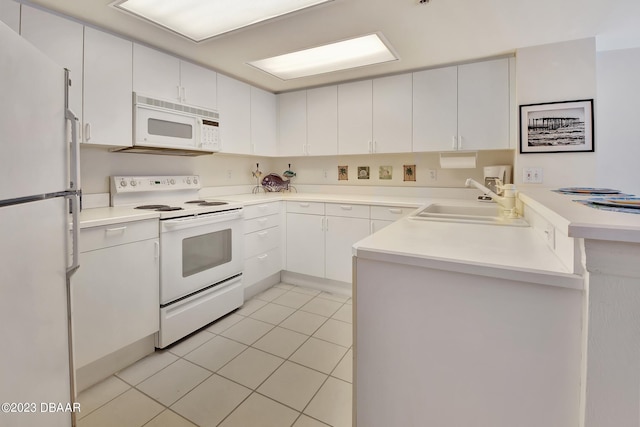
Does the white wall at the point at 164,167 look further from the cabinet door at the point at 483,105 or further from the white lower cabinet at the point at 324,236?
the cabinet door at the point at 483,105

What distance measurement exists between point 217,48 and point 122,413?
2.45 m

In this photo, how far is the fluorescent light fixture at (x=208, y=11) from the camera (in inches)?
69.6

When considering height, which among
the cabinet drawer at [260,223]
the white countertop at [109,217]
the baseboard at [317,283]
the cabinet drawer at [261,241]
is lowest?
the baseboard at [317,283]

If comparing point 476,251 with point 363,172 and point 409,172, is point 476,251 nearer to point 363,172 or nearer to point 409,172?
point 409,172

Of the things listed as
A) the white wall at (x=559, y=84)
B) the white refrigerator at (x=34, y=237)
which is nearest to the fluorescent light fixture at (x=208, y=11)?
the white refrigerator at (x=34, y=237)

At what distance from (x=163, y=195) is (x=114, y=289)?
1.10m

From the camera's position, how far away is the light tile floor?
151 cm

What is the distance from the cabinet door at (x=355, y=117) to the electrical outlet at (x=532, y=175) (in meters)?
1.37

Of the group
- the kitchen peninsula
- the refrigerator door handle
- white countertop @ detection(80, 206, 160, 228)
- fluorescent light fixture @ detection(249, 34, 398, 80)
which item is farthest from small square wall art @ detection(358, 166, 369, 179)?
the refrigerator door handle

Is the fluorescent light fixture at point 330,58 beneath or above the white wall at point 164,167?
above

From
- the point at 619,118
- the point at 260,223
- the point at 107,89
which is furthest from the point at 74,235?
the point at 619,118

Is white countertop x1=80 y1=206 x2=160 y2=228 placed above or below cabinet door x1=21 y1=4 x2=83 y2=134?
below

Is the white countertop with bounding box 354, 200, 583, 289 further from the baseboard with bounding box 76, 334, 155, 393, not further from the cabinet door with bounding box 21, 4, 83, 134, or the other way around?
the cabinet door with bounding box 21, 4, 83, 134

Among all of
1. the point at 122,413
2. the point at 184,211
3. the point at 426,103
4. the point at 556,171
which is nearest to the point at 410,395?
the point at 122,413
